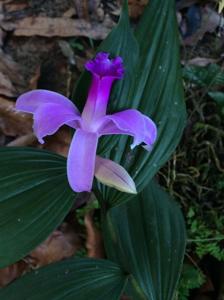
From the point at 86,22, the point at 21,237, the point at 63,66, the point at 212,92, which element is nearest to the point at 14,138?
the point at 63,66

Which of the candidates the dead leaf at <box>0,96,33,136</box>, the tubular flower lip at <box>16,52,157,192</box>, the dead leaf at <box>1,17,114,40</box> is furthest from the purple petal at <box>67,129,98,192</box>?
the dead leaf at <box>1,17,114,40</box>

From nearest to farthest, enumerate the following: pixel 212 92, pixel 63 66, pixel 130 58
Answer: pixel 130 58
pixel 212 92
pixel 63 66

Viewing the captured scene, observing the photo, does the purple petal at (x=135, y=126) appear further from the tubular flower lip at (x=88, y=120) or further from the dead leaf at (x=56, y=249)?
the dead leaf at (x=56, y=249)

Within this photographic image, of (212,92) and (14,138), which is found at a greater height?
(212,92)

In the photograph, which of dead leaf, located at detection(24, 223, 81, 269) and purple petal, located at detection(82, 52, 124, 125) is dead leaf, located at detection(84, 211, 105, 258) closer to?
dead leaf, located at detection(24, 223, 81, 269)

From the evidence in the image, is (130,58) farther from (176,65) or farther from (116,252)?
(116,252)

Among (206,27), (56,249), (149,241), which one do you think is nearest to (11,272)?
(56,249)
